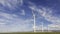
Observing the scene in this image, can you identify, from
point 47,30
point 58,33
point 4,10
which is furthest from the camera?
point 4,10

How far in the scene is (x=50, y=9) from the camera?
3.88 m

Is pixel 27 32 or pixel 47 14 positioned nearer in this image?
pixel 27 32

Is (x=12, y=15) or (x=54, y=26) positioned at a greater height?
(x=12, y=15)

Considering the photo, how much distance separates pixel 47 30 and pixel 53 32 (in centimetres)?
26

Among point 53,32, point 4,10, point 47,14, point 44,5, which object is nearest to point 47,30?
point 53,32

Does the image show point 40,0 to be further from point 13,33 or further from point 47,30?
point 13,33

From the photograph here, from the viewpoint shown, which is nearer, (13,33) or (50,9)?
(13,33)

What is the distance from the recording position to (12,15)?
3.90 metres

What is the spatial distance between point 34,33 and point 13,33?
0.54 meters

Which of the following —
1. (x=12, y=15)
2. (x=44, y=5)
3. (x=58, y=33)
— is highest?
(x=44, y=5)

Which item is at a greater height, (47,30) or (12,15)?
(12,15)

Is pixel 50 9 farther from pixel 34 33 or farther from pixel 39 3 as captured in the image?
pixel 34 33

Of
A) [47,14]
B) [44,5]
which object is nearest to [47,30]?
[47,14]

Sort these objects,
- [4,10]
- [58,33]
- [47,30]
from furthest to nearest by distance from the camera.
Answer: [4,10]
[47,30]
[58,33]
